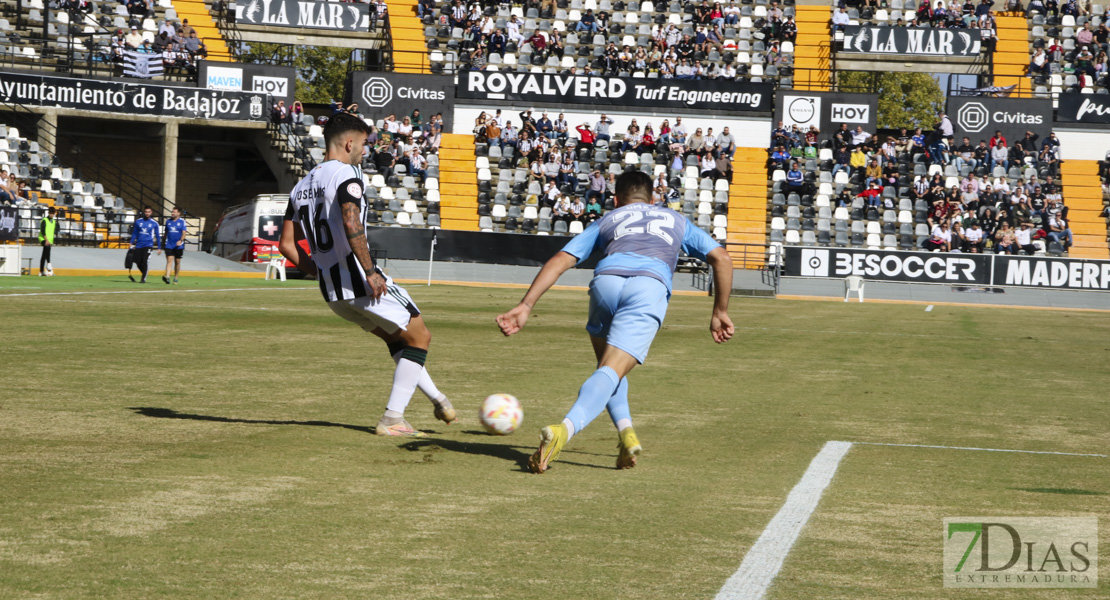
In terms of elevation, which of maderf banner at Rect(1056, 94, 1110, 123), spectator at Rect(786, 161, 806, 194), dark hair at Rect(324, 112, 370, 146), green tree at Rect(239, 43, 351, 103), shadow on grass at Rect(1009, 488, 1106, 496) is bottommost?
shadow on grass at Rect(1009, 488, 1106, 496)

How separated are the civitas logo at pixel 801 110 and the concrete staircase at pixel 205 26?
2187 cm

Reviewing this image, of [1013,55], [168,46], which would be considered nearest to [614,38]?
[1013,55]

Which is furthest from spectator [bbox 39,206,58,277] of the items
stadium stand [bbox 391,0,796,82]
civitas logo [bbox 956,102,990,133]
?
civitas logo [bbox 956,102,990,133]

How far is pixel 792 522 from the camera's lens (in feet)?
18.4

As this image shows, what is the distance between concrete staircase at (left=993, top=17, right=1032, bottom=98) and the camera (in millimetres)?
46938

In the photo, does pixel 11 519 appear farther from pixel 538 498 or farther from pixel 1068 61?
pixel 1068 61

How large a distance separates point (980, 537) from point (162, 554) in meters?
3.45

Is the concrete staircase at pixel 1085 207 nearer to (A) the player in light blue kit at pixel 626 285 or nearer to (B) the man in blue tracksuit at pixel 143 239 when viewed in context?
(B) the man in blue tracksuit at pixel 143 239

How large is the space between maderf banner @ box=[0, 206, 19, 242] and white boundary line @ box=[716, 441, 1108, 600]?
3143cm

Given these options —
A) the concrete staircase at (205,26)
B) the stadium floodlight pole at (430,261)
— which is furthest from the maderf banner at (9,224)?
the concrete staircase at (205,26)

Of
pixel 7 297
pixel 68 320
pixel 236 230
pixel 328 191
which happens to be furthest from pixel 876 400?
pixel 236 230

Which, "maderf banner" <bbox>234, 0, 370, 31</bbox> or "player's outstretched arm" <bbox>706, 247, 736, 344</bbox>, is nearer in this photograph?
"player's outstretched arm" <bbox>706, 247, 736, 344</bbox>

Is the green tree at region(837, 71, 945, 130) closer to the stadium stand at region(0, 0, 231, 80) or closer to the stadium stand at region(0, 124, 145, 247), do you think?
the stadium stand at region(0, 0, 231, 80)

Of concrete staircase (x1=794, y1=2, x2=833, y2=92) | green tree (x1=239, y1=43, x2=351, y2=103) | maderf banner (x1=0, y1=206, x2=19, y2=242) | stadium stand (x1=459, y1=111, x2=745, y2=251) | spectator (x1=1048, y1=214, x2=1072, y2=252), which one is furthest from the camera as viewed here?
green tree (x1=239, y1=43, x2=351, y2=103)
